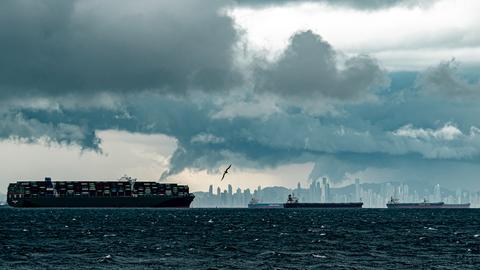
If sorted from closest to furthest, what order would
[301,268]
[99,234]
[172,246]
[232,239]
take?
[301,268], [172,246], [232,239], [99,234]

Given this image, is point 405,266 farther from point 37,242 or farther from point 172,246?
point 37,242

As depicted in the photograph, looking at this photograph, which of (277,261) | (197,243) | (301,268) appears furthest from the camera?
(197,243)

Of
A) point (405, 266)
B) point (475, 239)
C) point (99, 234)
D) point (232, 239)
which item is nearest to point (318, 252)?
point (405, 266)

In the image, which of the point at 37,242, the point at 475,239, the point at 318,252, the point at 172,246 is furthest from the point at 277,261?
the point at 475,239

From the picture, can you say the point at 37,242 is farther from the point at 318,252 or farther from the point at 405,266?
the point at 405,266

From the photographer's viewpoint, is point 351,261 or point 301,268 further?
point 351,261

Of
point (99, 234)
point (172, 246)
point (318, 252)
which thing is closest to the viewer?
point (318, 252)

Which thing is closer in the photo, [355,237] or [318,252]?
[318,252]

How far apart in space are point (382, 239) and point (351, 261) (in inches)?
1585

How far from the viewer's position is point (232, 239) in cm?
12506

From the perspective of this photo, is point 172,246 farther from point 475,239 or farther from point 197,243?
point 475,239

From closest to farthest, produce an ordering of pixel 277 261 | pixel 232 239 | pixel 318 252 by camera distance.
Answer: pixel 277 261 < pixel 318 252 < pixel 232 239

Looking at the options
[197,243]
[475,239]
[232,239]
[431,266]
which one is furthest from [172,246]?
[475,239]

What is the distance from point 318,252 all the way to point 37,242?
1770 inches
